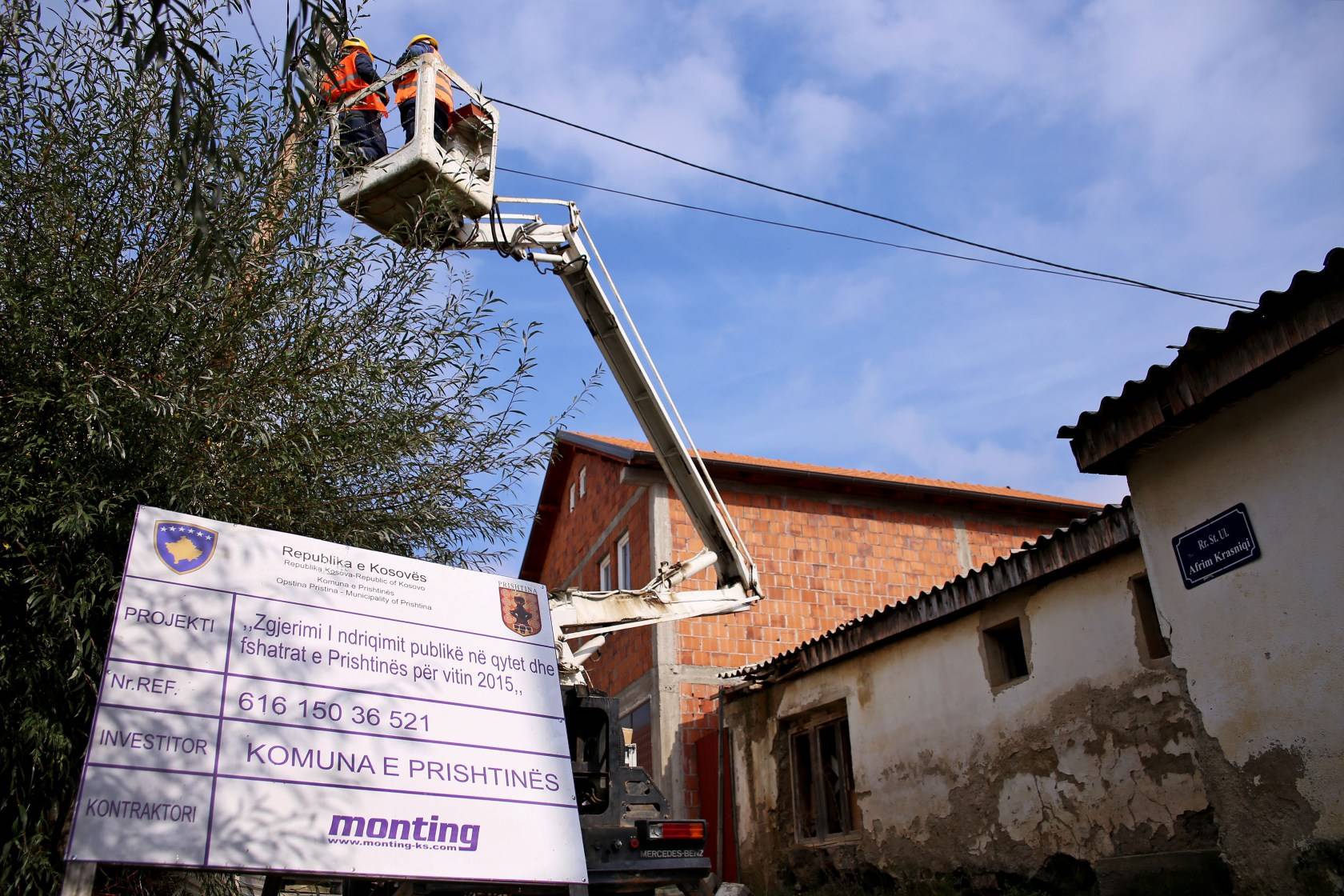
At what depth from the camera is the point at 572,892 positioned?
5492mm

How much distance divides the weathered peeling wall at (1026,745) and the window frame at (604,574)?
5721mm

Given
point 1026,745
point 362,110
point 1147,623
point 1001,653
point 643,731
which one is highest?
point 362,110

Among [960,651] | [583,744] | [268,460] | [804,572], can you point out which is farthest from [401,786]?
[804,572]

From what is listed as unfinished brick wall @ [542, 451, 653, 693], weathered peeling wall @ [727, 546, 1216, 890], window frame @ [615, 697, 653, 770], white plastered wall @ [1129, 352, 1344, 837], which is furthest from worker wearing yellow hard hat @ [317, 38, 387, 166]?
window frame @ [615, 697, 653, 770]

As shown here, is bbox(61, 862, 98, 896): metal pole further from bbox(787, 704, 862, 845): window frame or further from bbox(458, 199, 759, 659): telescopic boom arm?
bbox(787, 704, 862, 845): window frame

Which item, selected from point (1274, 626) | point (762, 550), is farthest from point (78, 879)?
point (762, 550)

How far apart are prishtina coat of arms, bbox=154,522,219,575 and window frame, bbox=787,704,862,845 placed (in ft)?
28.7

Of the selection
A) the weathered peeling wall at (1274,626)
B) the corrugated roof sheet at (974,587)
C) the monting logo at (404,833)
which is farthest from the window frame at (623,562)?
the monting logo at (404,833)

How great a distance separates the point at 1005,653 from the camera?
1032 centimetres

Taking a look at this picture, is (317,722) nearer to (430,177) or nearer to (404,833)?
(404,833)

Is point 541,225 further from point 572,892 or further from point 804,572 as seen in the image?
point 804,572

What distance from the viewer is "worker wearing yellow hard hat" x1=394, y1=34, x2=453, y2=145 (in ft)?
28.0

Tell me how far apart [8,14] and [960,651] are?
9.47 m

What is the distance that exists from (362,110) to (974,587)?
7.19 metres
